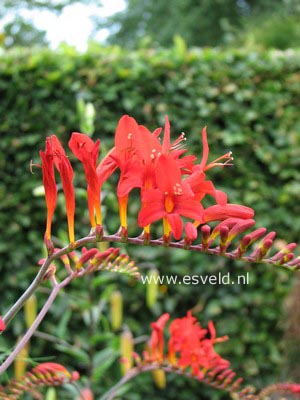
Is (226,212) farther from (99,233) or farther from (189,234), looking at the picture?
(99,233)

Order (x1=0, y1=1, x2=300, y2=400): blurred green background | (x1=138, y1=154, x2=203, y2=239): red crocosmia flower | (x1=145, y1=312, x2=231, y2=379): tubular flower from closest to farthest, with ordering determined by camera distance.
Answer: (x1=138, y1=154, x2=203, y2=239): red crocosmia flower, (x1=145, y1=312, x2=231, y2=379): tubular flower, (x1=0, y1=1, x2=300, y2=400): blurred green background

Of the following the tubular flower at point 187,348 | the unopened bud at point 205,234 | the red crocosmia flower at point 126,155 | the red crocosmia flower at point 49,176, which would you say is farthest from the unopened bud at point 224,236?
the tubular flower at point 187,348

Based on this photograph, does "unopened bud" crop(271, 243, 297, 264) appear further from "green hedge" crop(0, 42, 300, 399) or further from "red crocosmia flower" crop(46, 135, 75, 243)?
"green hedge" crop(0, 42, 300, 399)

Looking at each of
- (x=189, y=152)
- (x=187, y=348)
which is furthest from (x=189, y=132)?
(x=187, y=348)

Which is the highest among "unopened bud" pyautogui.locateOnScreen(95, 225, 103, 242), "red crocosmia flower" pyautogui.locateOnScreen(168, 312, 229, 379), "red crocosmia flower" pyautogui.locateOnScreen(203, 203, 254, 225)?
"red crocosmia flower" pyautogui.locateOnScreen(203, 203, 254, 225)

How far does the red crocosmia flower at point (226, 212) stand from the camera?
99cm

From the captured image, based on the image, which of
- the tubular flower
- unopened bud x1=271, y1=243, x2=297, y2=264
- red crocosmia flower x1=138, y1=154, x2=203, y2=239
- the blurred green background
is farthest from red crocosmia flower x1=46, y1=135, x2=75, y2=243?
the blurred green background

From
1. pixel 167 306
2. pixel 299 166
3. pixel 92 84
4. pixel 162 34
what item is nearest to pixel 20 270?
pixel 167 306

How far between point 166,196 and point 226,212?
4.9 inches

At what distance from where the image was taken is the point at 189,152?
12.3 feet

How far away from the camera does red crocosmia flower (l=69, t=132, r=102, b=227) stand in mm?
964

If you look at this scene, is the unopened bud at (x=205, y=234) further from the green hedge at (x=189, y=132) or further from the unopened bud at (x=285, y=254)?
the green hedge at (x=189, y=132)

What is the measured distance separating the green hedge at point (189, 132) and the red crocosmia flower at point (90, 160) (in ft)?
8.50

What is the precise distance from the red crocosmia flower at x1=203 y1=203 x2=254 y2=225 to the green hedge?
8.56 feet
